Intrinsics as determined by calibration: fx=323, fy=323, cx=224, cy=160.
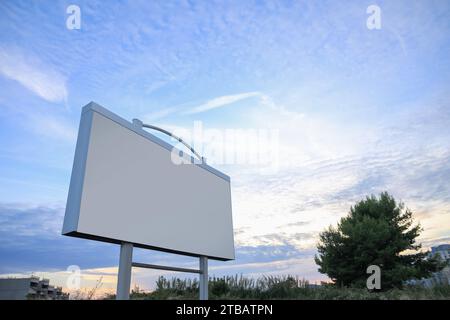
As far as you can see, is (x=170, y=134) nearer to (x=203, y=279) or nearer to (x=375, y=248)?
(x=203, y=279)

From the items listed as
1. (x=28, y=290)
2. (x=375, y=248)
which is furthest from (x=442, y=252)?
(x=28, y=290)

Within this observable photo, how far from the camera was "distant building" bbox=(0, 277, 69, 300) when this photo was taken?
496cm

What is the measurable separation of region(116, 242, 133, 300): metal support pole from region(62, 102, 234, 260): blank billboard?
0.11m

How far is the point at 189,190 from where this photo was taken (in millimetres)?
4508

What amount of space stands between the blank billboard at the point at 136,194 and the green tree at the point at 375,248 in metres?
9.84

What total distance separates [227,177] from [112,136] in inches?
96.2

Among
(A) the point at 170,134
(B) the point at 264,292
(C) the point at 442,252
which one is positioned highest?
(A) the point at 170,134

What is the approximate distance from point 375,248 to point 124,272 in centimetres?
1197

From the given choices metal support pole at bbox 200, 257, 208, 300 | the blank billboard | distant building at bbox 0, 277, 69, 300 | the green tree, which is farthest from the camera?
the green tree

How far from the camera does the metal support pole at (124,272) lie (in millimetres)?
3262

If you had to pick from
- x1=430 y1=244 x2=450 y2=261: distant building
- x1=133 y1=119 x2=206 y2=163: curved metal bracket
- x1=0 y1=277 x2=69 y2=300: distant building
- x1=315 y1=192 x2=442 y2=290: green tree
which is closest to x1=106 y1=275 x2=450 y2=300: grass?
x1=0 y1=277 x2=69 y2=300: distant building

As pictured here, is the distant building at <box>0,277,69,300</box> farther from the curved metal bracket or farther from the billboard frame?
the curved metal bracket

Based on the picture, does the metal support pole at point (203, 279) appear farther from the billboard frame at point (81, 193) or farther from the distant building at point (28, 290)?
the distant building at point (28, 290)

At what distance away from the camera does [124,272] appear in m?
3.35
